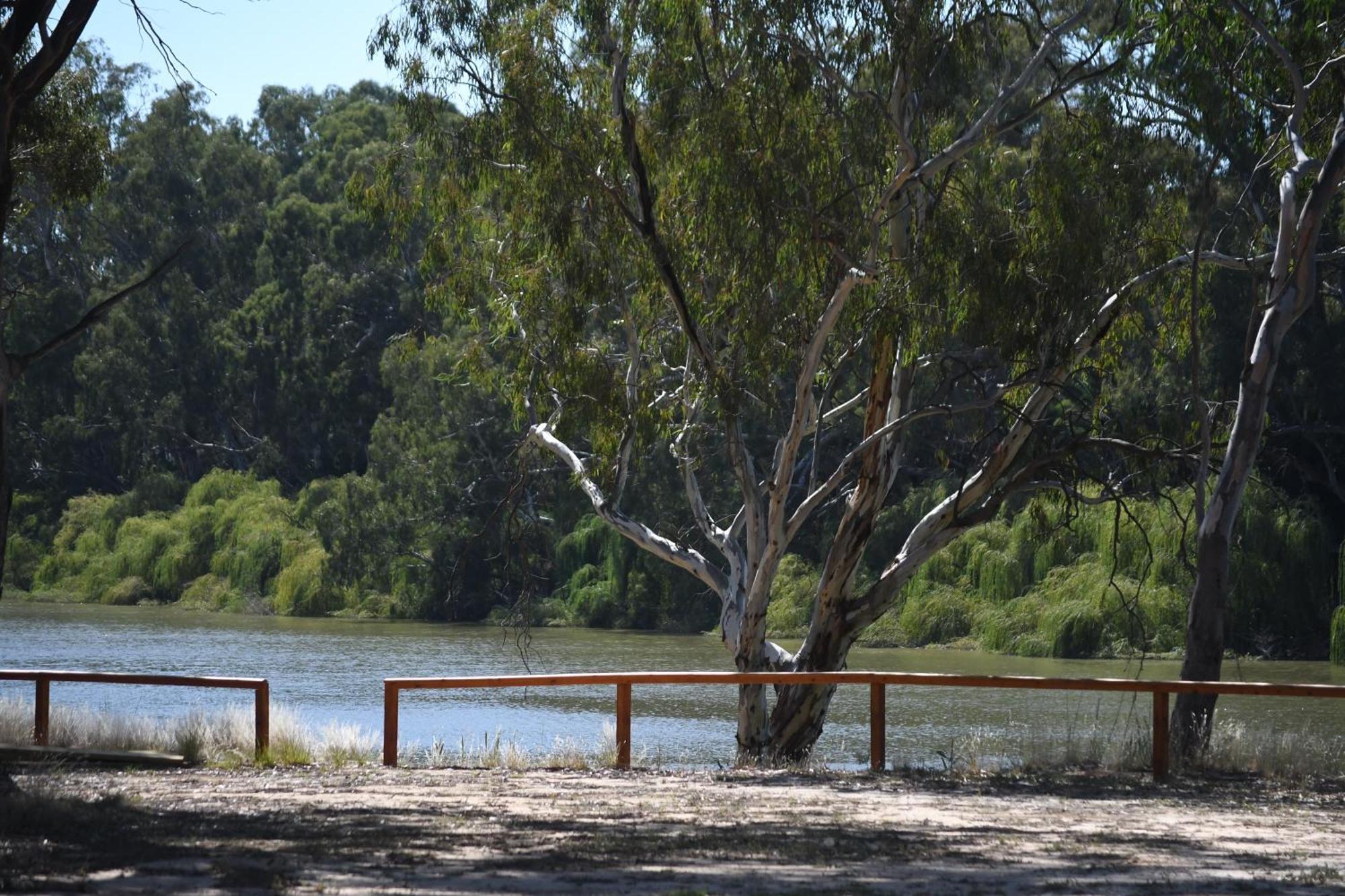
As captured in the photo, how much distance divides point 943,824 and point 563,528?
3286 centimetres

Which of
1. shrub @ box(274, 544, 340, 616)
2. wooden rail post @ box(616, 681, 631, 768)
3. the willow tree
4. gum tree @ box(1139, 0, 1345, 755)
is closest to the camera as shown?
wooden rail post @ box(616, 681, 631, 768)

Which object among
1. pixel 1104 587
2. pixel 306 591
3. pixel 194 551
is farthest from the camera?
pixel 194 551

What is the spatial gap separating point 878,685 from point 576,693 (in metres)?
15.7

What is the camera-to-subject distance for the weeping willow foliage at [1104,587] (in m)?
26.3

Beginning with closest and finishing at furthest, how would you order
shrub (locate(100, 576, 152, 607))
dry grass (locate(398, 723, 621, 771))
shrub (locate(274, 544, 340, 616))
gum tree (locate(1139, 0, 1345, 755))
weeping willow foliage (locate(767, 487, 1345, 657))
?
dry grass (locate(398, 723, 621, 771)), gum tree (locate(1139, 0, 1345, 755)), weeping willow foliage (locate(767, 487, 1345, 657)), shrub (locate(274, 544, 340, 616)), shrub (locate(100, 576, 152, 607))

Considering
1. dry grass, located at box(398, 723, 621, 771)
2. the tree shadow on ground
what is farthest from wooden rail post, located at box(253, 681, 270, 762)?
the tree shadow on ground

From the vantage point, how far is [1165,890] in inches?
238

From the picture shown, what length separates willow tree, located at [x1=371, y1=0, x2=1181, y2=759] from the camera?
13125 millimetres

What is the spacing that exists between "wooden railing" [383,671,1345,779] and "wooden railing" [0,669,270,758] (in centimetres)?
75

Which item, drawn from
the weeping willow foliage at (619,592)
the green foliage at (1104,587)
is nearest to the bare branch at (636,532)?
the green foliage at (1104,587)

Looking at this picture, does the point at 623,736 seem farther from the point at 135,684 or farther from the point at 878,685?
the point at 135,684

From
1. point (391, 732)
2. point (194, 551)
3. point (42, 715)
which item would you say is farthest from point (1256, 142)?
point (194, 551)

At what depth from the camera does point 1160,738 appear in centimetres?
990

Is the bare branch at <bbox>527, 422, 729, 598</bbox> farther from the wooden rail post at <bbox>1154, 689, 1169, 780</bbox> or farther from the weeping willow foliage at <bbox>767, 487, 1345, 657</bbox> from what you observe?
the weeping willow foliage at <bbox>767, 487, 1345, 657</bbox>
